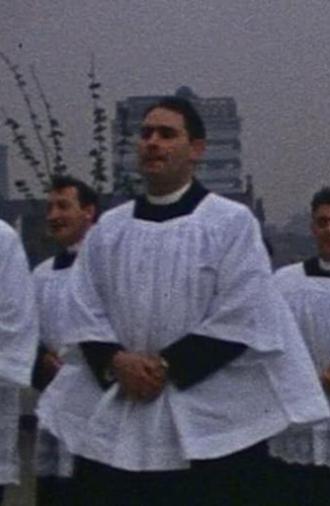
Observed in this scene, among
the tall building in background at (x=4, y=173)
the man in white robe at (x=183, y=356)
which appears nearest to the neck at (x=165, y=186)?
the man in white robe at (x=183, y=356)

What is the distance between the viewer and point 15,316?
7219mm

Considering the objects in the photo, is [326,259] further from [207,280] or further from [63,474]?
[207,280]

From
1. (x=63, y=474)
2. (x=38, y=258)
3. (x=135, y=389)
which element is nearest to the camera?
(x=135, y=389)

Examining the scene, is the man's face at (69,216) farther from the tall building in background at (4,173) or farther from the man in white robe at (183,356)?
the tall building in background at (4,173)

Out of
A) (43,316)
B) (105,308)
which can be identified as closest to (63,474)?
(43,316)

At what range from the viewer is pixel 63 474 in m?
8.61

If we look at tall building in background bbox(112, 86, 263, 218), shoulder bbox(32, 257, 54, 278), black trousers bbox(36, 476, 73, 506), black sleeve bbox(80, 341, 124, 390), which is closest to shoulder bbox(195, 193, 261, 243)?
black sleeve bbox(80, 341, 124, 390)

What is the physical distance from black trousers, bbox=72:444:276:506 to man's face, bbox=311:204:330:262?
215cm

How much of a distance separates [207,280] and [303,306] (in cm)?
223

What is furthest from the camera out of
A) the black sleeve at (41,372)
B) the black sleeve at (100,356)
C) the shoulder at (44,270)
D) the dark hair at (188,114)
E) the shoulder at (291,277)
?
the shoulder at (291,277)

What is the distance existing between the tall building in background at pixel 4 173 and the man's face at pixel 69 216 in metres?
5.13

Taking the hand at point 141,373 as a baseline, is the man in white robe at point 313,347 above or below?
below

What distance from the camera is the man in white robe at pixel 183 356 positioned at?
677 centimetres

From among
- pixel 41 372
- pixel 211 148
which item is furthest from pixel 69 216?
pixel 211 148
